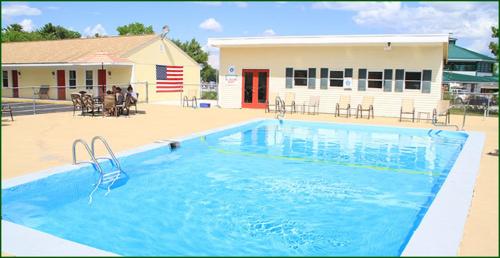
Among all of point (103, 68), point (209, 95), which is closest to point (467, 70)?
point (209, 95)

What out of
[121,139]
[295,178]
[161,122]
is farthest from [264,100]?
[295,178]

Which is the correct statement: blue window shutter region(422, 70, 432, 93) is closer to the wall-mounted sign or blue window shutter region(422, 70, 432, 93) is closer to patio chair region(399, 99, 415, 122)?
patio chair region(399, 99, 415, 122)

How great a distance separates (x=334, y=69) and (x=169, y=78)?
12.9m

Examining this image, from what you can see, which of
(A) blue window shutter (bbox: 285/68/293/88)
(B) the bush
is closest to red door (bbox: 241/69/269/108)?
(A) blue window shutter (bbox: 285/68/293/88)

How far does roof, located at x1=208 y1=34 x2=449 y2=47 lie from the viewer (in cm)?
1586

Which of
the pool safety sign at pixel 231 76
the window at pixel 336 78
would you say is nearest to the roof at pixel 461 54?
the window at pixel 336 78

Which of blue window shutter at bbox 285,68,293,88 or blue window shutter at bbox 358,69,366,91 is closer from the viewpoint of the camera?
blue window shutter at bbox 358,69,366,91

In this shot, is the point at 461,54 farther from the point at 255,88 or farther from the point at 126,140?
the point at 126,140

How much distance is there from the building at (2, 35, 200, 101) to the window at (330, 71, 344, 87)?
10721 mm

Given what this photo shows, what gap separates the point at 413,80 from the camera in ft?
55.8

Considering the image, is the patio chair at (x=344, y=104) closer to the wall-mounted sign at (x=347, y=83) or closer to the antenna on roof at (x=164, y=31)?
the wall-mounted sign at (x=347, y=83)

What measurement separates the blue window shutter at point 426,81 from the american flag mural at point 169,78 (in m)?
15.9

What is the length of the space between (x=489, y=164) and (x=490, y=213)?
344 centimetres

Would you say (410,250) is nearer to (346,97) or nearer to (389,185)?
(389,185)
